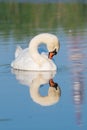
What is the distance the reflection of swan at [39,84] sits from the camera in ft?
41.4

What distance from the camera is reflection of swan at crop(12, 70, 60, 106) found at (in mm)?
12633

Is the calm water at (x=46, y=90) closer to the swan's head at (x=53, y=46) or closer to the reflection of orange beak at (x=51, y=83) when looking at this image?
the reflection of orange beak at (x=51, y=83)

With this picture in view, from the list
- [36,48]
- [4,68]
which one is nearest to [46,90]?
[4,68]

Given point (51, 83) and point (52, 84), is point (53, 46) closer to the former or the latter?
point (51, 83)

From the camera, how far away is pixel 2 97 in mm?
12641

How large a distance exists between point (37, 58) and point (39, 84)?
2.16m

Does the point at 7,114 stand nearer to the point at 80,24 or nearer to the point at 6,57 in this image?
the point at 6,57

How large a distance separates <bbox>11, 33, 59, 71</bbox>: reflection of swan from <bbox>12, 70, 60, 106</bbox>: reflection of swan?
0.26m

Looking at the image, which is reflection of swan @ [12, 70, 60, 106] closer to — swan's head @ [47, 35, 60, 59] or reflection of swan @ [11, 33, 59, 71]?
reflection of swan @ [11, 33, 59, 71]

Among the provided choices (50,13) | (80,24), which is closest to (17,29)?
(80,24)

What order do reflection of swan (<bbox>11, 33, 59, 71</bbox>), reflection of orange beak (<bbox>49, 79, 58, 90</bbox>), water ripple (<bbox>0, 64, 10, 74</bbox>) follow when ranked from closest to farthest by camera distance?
reflection of orange beak (<bbox>49, 79, 58, 90</bbox>) → water ripple (<bbox>0, 64, 10, 74</bbox>) → reflection of swan (<bbox>11, 33, 59, 71</bbox>)

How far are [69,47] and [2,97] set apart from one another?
23.7ft

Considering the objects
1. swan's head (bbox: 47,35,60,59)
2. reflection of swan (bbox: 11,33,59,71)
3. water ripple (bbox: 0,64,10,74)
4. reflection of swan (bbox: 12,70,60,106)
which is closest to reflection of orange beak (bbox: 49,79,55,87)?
reflection of swan (bbox: 12,70,60,106)

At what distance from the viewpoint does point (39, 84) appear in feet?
46.8
